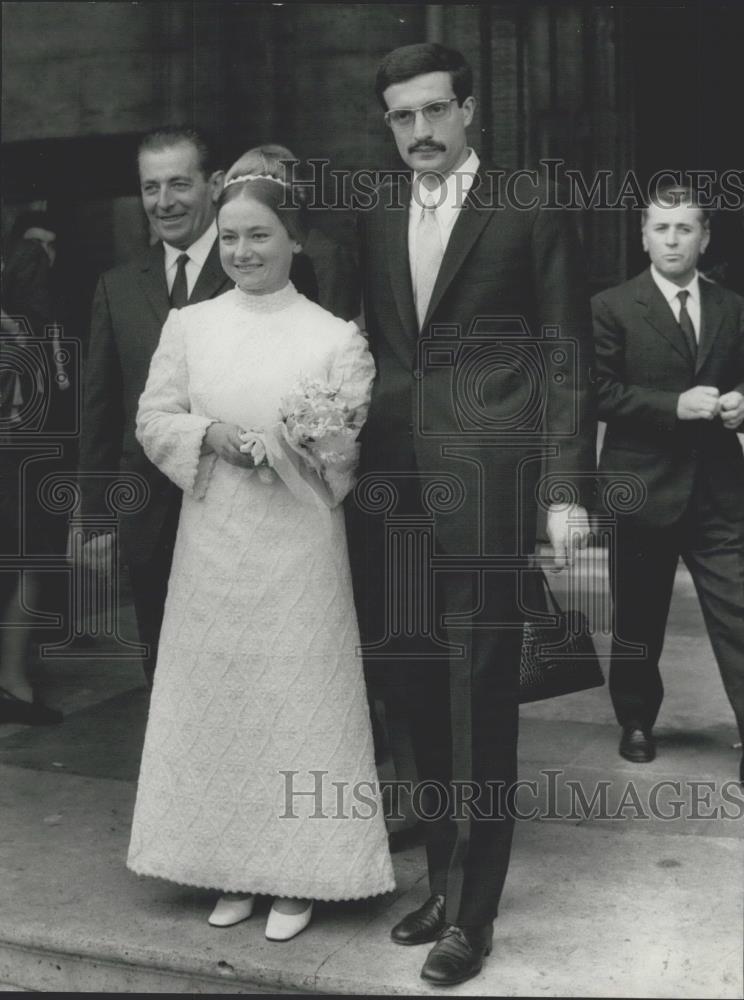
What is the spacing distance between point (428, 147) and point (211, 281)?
0.98m

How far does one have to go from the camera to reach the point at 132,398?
454 cm

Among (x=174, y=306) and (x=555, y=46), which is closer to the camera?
(x=174, y=306)

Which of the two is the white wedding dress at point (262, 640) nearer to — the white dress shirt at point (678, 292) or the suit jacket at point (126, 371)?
the suit jacket at point (126, 371)

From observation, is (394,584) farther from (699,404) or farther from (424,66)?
(699,404)

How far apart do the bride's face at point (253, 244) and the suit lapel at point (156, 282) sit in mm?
669

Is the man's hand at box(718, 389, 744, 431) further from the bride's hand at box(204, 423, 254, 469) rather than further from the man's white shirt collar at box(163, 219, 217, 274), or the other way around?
the bride's hand at box(204, 423, 254, 469)

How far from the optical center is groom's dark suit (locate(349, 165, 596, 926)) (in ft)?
12.0

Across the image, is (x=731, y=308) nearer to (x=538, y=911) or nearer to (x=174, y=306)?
(x=174, y=306)

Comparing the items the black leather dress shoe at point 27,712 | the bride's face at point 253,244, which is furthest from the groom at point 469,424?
the black leather dress shoe at point 27,712

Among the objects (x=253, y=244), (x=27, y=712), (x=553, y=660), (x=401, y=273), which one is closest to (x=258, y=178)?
(x=253, y=244)

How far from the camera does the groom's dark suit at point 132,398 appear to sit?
443 centimetres

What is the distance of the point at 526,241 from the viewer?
3.66m

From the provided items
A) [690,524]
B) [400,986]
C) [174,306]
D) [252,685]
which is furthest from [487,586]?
[690,524]

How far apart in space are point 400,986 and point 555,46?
6.28 metres
